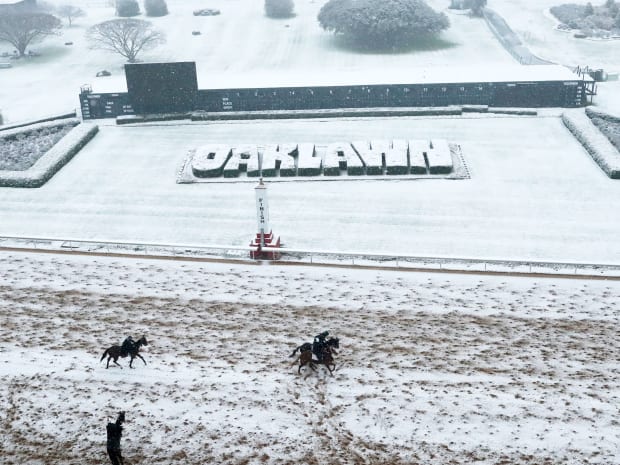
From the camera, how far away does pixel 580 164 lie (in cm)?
4022

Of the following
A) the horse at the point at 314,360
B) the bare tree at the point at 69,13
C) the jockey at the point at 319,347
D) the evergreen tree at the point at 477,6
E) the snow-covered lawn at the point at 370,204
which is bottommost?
the snow-covered lawn at the point at 370,204

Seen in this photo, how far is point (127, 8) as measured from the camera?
9125 centimetres

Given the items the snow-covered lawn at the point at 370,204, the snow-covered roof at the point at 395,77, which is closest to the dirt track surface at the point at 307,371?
the snow-covered lawn at the point at 370,204

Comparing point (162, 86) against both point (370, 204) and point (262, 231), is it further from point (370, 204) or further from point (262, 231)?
point (262, 231)

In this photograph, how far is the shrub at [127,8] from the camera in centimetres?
9125

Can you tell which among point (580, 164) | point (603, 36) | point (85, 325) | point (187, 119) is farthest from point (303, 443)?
point (603, 36)

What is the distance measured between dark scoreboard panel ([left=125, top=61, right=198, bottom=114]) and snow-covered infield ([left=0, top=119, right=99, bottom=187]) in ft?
13.7

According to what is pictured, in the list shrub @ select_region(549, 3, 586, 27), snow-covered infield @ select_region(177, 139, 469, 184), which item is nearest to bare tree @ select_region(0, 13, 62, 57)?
snow-covered infield @ select_region(177, 139, 469, 184)

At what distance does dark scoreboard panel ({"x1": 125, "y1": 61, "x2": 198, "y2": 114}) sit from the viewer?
50.0 metres

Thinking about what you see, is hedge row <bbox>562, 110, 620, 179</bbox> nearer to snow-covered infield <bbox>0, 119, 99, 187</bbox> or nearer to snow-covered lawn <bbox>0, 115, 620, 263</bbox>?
snow-covered lawn <bbox>0, 115, 620, 263</bbox>

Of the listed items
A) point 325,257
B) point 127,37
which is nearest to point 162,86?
point 127,37

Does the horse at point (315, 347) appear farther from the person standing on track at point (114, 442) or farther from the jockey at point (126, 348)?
the person standing on track at point (114, 442)

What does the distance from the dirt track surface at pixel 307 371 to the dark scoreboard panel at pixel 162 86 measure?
24.9m

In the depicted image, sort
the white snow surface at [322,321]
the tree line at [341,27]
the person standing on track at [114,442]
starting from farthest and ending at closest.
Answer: the tree line at [341,27] < the white snow surface at [322,321] < the person standing on track at [114,442]
